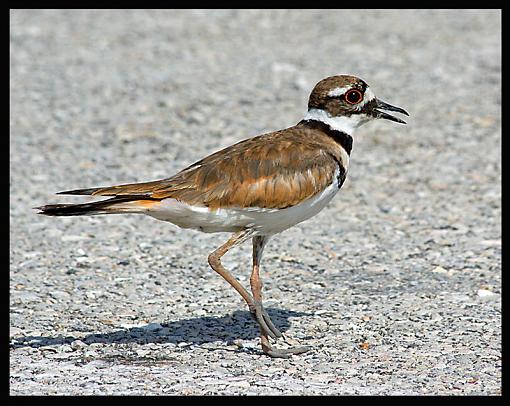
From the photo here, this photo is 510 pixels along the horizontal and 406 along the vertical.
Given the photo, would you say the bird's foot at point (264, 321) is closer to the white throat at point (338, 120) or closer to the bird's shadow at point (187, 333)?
the bird's shadow at point (187, 333)

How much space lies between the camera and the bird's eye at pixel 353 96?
678 cm

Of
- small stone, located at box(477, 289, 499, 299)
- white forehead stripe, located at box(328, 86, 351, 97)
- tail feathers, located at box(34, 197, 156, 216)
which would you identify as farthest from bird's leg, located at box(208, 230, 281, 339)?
small stone, located at box(477, 289, 499, 299)

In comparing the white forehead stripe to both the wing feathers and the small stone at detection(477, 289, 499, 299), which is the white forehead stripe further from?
the small stone at detection(477, 289, 499, 299)

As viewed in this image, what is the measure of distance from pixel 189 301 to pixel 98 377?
1540 mm

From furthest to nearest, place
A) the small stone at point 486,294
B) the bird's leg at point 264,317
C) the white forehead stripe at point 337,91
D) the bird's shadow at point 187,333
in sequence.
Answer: the small stone at point 486,294 < the white forehead stripe at point 337,91 < the bird's shadow at point 187,333 < the bird's leg at point 264,317

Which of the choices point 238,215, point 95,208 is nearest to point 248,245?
point 238,215

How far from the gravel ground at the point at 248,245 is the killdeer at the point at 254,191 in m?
0.68

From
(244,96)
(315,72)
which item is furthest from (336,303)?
(315,72)

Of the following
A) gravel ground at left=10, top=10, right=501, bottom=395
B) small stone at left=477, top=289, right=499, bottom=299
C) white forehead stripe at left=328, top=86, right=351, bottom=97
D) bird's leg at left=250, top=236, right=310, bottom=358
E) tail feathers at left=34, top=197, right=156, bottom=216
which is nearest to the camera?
tail feathers at left=34, top=197, right=156, bottom=216

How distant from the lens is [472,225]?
917cm

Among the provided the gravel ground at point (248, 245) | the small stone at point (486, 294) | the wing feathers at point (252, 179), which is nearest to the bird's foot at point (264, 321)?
the gravel ground at point (248, 245)

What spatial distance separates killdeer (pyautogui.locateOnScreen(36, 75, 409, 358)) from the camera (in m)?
6.18

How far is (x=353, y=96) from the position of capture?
6805mm
